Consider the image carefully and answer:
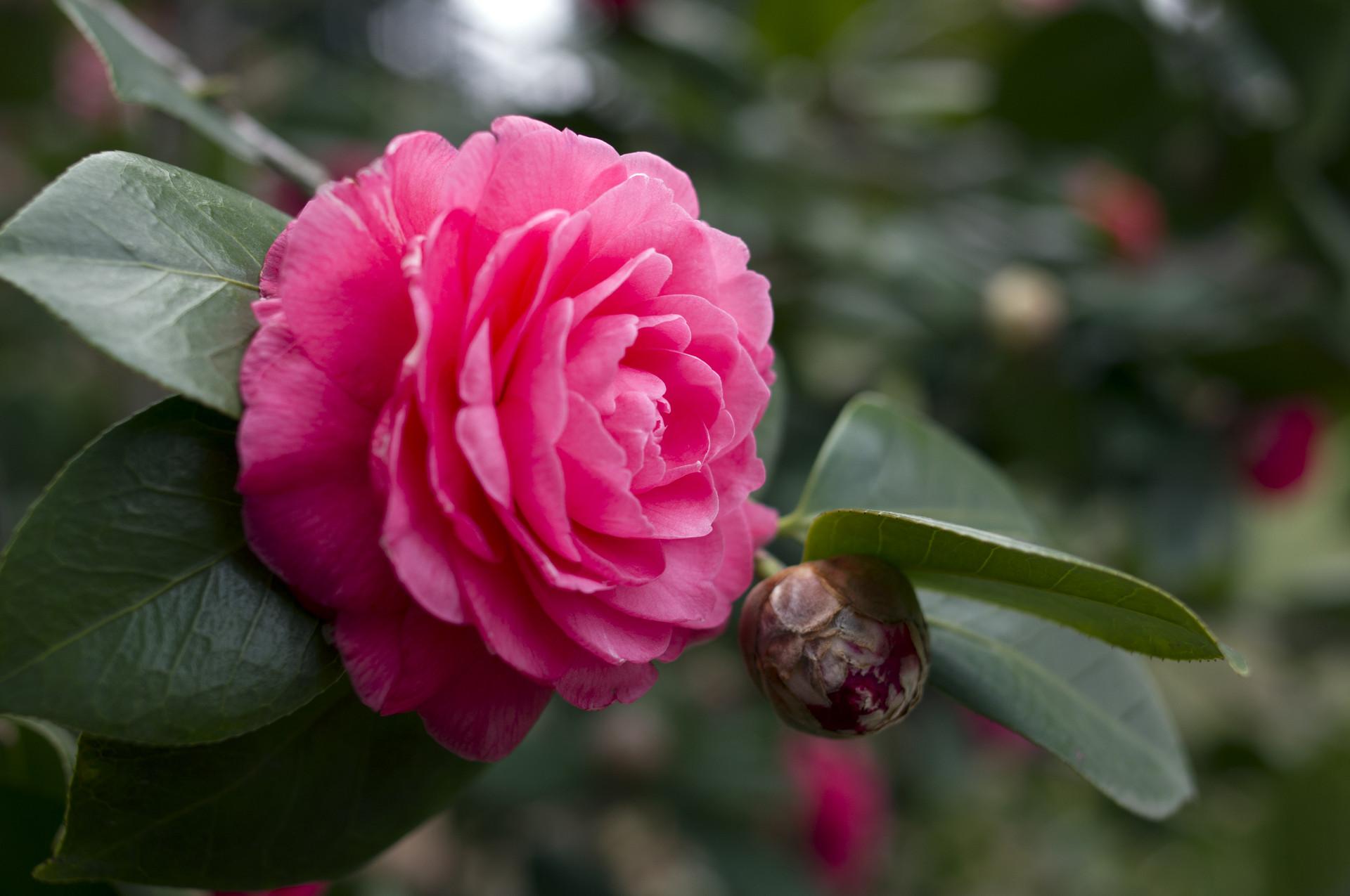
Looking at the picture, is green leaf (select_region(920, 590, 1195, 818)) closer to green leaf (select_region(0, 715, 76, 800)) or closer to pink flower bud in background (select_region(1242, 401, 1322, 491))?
green leaf (select_region(0, 715, 76, 800))

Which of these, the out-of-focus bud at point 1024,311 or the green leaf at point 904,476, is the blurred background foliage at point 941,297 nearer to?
the out-of-focus bud at point 1024,311

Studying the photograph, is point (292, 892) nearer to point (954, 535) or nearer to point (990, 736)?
point (954, 535)

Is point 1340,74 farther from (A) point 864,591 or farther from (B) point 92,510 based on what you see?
(B) point 92,510

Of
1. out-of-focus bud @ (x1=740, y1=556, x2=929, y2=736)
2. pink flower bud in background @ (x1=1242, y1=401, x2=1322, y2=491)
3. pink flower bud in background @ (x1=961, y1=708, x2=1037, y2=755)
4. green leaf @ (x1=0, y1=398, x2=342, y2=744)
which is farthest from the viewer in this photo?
pink flower bud in background @ (x1=961, y1=708, x2=1037, y2=755)

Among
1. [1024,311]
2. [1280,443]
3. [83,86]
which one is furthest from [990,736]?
[83,86]

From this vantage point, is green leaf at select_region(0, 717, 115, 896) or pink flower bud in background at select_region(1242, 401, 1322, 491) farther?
pink flower bud in background at select_region(1242, 401, 1322, 491)

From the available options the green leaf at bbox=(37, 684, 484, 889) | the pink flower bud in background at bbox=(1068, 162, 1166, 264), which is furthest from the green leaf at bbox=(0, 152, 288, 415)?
the pink flower bud in background at bbox=(1068, 162, 1166, 264)

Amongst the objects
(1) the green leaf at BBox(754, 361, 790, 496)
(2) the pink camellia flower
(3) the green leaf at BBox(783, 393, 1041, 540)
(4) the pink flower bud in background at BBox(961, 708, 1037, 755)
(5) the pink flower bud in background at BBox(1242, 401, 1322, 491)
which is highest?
(2) the pink camellia flower
